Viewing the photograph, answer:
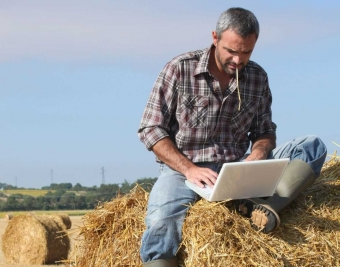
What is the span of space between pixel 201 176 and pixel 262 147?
753mm

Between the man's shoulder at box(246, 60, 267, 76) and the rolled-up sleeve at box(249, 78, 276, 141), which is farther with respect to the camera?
the rolled-up sleeve at box(249, 78, 276, 141)

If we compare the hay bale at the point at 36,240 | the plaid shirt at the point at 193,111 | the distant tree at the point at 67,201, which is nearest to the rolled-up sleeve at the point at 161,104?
the plaid shirt at the point at 193,111

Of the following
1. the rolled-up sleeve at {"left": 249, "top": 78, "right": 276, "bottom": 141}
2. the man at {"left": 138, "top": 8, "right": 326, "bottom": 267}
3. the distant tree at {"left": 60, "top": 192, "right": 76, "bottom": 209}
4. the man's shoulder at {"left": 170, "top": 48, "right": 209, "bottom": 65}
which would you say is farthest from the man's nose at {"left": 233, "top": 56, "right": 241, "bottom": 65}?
the distant tree at {"left": 60, "top": 192, "right": 76, "bottom": 209}

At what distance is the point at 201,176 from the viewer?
4.78 metres

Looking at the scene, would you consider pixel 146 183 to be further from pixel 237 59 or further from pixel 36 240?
pixel 36 240

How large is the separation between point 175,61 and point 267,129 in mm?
900

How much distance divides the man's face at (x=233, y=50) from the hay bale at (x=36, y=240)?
805cm

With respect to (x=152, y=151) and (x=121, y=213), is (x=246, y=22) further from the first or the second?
(x=121, y=213)

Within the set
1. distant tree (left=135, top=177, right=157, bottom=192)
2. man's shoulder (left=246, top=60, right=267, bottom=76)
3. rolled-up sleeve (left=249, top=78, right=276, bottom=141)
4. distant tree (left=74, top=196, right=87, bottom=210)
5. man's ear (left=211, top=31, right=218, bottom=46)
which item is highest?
man's ear (left=211, top=31, right=218, bottom=46)

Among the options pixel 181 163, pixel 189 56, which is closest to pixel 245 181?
pixel 181 163

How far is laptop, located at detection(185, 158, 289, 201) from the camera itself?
446 cm

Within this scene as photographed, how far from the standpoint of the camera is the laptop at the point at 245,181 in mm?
4461

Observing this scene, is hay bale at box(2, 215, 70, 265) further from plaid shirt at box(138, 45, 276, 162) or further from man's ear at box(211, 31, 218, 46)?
man's ear at box(211, 31, 218, 46)

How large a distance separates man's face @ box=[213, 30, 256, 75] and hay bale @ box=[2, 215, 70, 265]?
8051 millimetres
